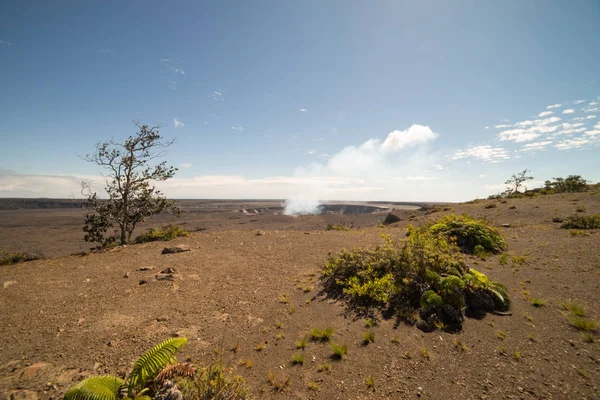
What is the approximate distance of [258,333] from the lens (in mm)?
5902

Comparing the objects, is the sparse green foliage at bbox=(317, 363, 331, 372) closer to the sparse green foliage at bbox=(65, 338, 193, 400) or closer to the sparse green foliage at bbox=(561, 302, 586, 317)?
the sparse green foliage at bbox=(65, 338, 193, 400)

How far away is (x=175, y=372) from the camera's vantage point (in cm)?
393

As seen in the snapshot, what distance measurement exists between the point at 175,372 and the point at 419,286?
6279 millimetres

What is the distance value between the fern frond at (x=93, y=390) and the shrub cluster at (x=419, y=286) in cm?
567

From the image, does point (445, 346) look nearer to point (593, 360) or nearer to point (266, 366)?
point (593, 360)

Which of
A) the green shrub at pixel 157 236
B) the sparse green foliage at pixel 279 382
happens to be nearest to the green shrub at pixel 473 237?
the sparse green foliage at pixel 279 382

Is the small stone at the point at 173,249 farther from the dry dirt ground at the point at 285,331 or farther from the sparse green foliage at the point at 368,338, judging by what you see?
the sparse green foliage at the point at 368,338

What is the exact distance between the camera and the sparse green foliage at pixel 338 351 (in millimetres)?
4879

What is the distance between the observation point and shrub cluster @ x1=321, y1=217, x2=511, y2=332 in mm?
5965

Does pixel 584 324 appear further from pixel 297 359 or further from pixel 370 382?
pixel 297 359

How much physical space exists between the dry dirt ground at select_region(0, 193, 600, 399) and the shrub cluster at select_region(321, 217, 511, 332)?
0.41 m

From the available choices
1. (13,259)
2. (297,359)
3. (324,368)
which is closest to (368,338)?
(324,368)

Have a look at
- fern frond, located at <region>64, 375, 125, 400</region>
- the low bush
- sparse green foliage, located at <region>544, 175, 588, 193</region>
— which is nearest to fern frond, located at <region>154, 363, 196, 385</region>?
fern frond, located at <region>64, 375, 125, 400</region>

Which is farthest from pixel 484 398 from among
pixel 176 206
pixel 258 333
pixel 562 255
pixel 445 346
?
pixel 176 206
